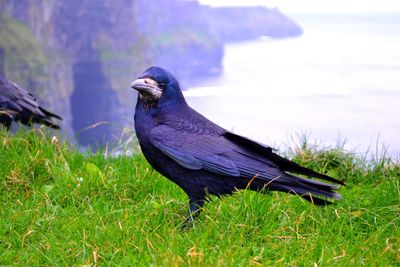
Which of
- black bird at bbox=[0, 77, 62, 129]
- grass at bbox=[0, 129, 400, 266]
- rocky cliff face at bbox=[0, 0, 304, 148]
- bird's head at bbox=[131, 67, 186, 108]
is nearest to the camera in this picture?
grass at bbox=[0, 129, 400, 266]

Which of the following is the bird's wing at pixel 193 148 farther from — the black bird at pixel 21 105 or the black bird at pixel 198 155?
the black bird at pixel 21 105

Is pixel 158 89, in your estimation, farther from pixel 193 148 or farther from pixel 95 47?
pixel 95 47

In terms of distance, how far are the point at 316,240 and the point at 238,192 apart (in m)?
0.65

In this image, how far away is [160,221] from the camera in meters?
3.42

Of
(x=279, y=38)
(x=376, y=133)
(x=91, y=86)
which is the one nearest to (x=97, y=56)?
(x=91, y=86)

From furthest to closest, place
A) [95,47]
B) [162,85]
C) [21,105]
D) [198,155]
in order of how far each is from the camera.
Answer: [95,47] → [21,105] → [162,85] → [198,155]

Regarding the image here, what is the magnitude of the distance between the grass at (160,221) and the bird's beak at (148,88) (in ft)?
2.36

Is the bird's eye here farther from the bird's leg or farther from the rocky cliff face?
the rocky cliff face

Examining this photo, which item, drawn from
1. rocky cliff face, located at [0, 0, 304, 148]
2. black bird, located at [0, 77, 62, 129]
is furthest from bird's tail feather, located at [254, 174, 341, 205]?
rocky cliff face, located at [0, 0, 304, 148]

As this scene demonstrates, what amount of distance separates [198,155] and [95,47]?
179 ft

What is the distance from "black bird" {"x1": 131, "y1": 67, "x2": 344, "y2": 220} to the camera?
331 centimetres

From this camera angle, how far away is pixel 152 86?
3.40m

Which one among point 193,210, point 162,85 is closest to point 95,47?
point 162,85

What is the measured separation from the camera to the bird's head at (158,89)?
3.40 meters
